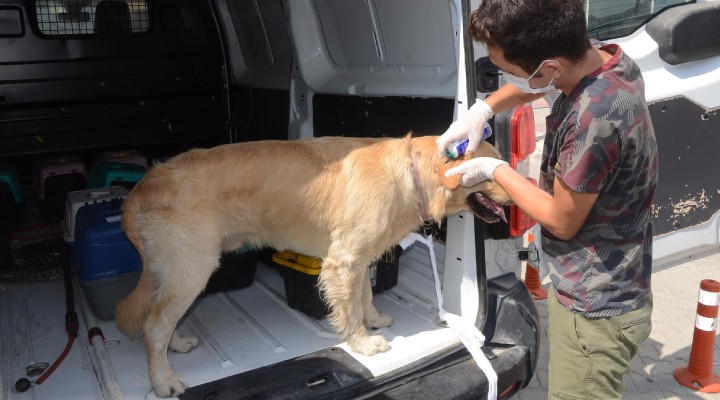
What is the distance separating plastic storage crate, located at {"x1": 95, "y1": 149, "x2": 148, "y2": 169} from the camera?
4.71 metres

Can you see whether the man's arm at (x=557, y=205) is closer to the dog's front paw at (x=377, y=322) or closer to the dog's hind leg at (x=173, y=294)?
the dog's front paw at (x=377, y=322)

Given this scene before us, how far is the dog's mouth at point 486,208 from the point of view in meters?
2.65

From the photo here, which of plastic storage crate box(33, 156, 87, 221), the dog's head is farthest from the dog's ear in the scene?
plastic storage crate box(33, 156, 87, 221)

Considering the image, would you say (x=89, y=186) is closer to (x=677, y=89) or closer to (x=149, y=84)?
(x=149, y=84)

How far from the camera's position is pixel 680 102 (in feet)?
9.06

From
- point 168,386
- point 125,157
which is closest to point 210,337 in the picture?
point 168,386

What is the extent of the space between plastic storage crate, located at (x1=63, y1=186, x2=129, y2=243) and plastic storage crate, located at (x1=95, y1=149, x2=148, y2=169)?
0.80 metres

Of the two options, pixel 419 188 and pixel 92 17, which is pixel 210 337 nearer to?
pixel 419 188

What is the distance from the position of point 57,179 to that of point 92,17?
129 centimetres

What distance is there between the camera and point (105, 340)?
9.67 feet

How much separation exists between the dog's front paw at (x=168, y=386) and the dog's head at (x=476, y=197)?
1.44m

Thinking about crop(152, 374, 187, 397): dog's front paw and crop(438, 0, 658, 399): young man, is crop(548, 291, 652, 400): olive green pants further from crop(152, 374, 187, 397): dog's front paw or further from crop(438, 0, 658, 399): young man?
crop(152, 374, 187, 397): dog's front paw

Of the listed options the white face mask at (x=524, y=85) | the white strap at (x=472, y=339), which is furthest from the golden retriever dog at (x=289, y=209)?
the white face mask at (x=524, y=85)

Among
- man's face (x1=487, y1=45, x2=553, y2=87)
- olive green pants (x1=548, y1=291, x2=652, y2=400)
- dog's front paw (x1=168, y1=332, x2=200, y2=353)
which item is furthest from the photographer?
dog's front paw (x1=168, y1=332, x2=200, y2=353)
